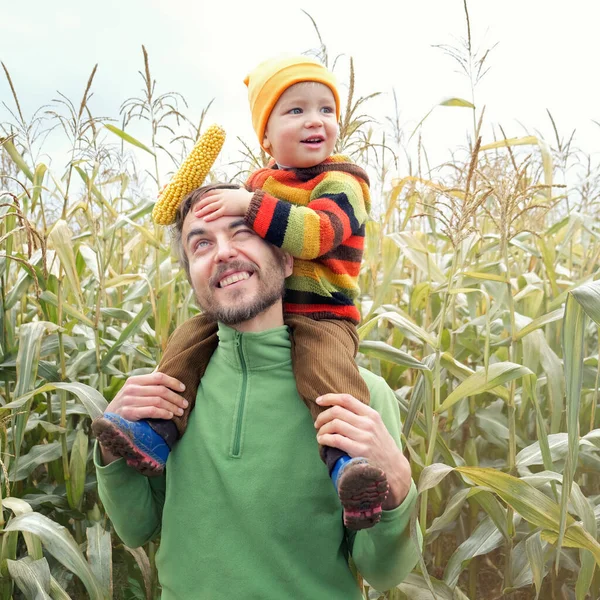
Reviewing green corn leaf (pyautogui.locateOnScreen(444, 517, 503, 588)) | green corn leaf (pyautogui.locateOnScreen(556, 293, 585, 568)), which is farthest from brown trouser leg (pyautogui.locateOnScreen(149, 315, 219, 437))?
green corn leaf (pyautogui.locateOnScreen(444, 517, 503, 588))

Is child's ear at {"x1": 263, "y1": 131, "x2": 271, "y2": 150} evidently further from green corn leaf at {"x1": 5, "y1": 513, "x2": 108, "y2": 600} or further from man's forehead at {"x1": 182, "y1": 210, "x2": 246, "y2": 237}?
green corn leaf at {"x1": 5, "y1": 513, "x2": 108, "y2": 600}

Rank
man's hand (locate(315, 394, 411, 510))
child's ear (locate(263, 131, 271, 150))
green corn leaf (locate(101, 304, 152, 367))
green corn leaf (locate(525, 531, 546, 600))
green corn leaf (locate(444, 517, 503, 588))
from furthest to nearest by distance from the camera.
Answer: green corn leaf (locate(101, 304, 152, 367)) → green corn leaf (locate(444, 517, 503, 588)) → green corn leaf (locate(525, 531, 546, 600)) → child's ear (locate(263, 131, 271, 150)) → man's hand (locate(315, 394, 411, 510))

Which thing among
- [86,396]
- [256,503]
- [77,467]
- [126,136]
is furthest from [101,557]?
[126,136]

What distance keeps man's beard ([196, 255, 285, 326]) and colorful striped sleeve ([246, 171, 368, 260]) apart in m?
0.06

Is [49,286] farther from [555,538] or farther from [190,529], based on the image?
[555,538]

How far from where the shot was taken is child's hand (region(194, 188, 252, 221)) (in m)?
1.57

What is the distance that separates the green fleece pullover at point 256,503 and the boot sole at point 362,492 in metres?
0.13

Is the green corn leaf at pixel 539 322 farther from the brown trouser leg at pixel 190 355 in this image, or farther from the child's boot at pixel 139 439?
the child's boot at pixel 139 439

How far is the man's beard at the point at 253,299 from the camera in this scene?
1551 mm

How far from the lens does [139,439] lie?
152 centimetres

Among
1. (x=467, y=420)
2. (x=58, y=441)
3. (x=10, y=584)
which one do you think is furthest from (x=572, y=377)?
(x=58, y=441)

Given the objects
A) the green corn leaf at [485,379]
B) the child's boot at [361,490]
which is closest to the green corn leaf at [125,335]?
the green corn leaf at [485,379]

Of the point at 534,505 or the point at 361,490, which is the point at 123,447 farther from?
the point at 534,505

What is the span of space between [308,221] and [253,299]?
209 mm
